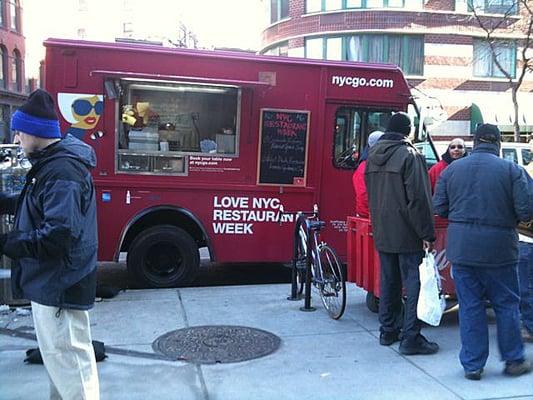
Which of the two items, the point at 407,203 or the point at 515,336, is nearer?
the point at 515,336

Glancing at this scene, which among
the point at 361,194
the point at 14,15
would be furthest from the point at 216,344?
the point at 14,15

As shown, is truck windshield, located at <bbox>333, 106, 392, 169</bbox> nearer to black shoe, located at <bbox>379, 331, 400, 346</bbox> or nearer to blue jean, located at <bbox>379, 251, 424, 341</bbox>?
blue jean, located at <bbox>379, 251, 424, 341</bbox>

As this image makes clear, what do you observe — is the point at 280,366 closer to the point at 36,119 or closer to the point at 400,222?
the point at 400,222

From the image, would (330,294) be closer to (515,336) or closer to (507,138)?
(515,336)

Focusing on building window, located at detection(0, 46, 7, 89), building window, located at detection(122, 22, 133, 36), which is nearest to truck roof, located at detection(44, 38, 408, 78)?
building window, located at detection(0, 46, 7, 89)

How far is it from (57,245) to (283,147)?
4.62 meters

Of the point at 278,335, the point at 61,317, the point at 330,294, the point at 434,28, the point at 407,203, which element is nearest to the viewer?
→ the point at 61,317

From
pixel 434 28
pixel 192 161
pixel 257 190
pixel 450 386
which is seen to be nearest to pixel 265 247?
pixel 257 190

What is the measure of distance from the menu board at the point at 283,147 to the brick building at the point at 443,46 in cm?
1938

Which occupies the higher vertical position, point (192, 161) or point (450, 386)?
point (192, 161)

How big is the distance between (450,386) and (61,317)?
2704mm

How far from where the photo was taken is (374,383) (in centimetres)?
416

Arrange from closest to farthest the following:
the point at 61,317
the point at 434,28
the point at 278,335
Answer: the point at 61,317 < the point at 278,335 < the point at 434,28

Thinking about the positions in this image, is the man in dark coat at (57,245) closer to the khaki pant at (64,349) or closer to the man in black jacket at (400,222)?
the khaki pant at (64,349)
